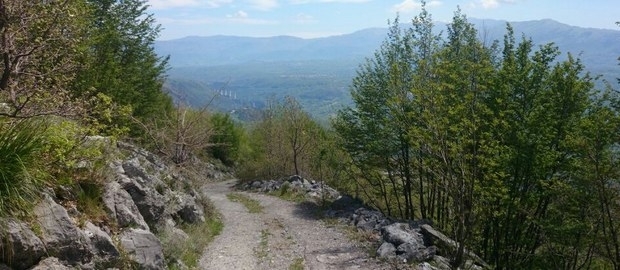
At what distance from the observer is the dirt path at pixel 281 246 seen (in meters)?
13.1

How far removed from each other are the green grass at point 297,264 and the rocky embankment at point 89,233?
331cm

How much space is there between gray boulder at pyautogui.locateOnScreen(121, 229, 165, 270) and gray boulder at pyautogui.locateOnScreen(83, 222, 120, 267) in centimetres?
49

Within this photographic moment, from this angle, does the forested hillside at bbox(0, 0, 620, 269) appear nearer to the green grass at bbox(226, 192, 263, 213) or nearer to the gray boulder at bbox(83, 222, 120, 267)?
the gray boulder at bbox(83, 222, 120, 267)

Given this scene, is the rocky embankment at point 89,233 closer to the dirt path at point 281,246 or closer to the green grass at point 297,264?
the dirt path at point 281,246

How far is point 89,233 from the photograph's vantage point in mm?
7484

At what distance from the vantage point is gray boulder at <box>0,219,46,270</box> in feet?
18.9

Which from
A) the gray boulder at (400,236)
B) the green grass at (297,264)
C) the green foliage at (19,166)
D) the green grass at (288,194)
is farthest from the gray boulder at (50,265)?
the green grass at (288,194)

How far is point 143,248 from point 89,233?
1.47 meters

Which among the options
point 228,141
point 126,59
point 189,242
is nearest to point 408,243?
point 189,242

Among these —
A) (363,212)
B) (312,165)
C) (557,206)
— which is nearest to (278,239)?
(363,212)

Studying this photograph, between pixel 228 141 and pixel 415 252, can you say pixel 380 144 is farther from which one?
pixel 228 141

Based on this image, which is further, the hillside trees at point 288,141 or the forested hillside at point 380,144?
the hillside trees at point 288,141

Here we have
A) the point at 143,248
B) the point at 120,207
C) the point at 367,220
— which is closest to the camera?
the point at 143,248

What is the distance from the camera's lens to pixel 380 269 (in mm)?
12375
